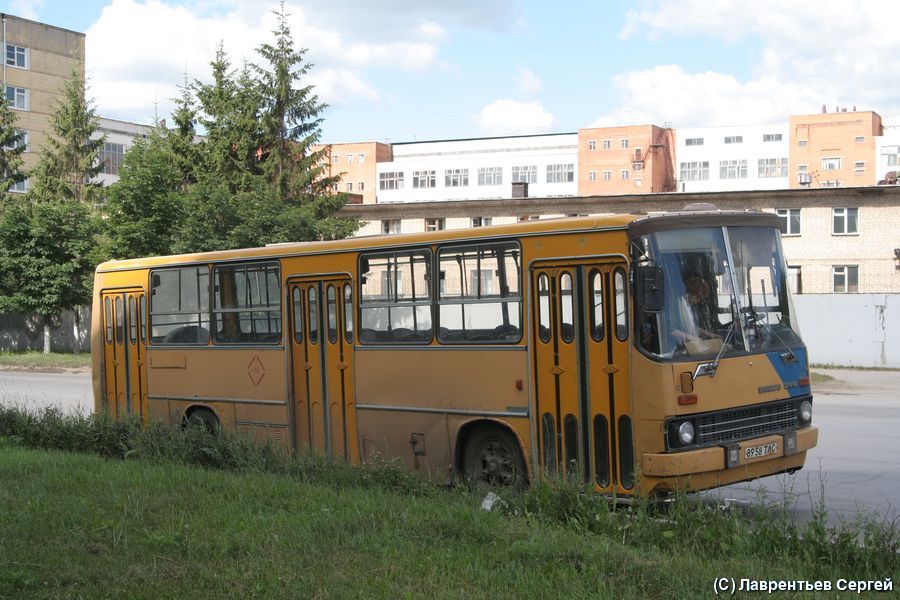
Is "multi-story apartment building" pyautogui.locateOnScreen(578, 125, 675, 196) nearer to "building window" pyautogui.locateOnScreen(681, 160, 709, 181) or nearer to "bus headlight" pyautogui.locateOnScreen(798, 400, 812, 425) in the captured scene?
"building window" pyautogui.locateOnScreen(681, 160, 709, 181)

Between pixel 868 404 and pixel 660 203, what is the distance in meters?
30.3

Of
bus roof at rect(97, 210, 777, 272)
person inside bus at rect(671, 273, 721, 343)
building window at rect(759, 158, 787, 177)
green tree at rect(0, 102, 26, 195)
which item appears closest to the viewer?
person inside bus at rect(671, 273, 721, 343)

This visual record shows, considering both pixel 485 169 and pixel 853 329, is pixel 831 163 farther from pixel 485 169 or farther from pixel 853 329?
pixel 853 329

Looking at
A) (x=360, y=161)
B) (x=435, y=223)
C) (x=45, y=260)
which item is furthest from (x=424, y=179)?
(x=45, y=260)

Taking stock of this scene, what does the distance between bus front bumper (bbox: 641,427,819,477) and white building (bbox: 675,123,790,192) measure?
94815mm

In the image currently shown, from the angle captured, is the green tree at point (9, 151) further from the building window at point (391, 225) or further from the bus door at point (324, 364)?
the bus door at point (324, 364)

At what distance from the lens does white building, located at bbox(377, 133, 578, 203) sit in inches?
4257

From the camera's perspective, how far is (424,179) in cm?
10938

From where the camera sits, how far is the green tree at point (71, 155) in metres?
55.7

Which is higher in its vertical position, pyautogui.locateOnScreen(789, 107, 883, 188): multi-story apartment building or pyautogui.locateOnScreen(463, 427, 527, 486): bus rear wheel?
pyautogui.locateOnScreen(789, 107, 883, 188): multi-story apartment building

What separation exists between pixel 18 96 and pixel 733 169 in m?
68.9

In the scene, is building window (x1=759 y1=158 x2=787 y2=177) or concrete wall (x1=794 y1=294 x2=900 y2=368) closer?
concrete wall (x1=794 y1=294 x2=900 y2=368)

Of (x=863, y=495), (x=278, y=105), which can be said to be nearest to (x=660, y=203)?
(x=278, y=105)

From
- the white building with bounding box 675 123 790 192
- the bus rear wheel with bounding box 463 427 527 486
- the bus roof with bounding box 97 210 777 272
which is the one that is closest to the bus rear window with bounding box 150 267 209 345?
the bus roof with bounding box 97 210 777 272
